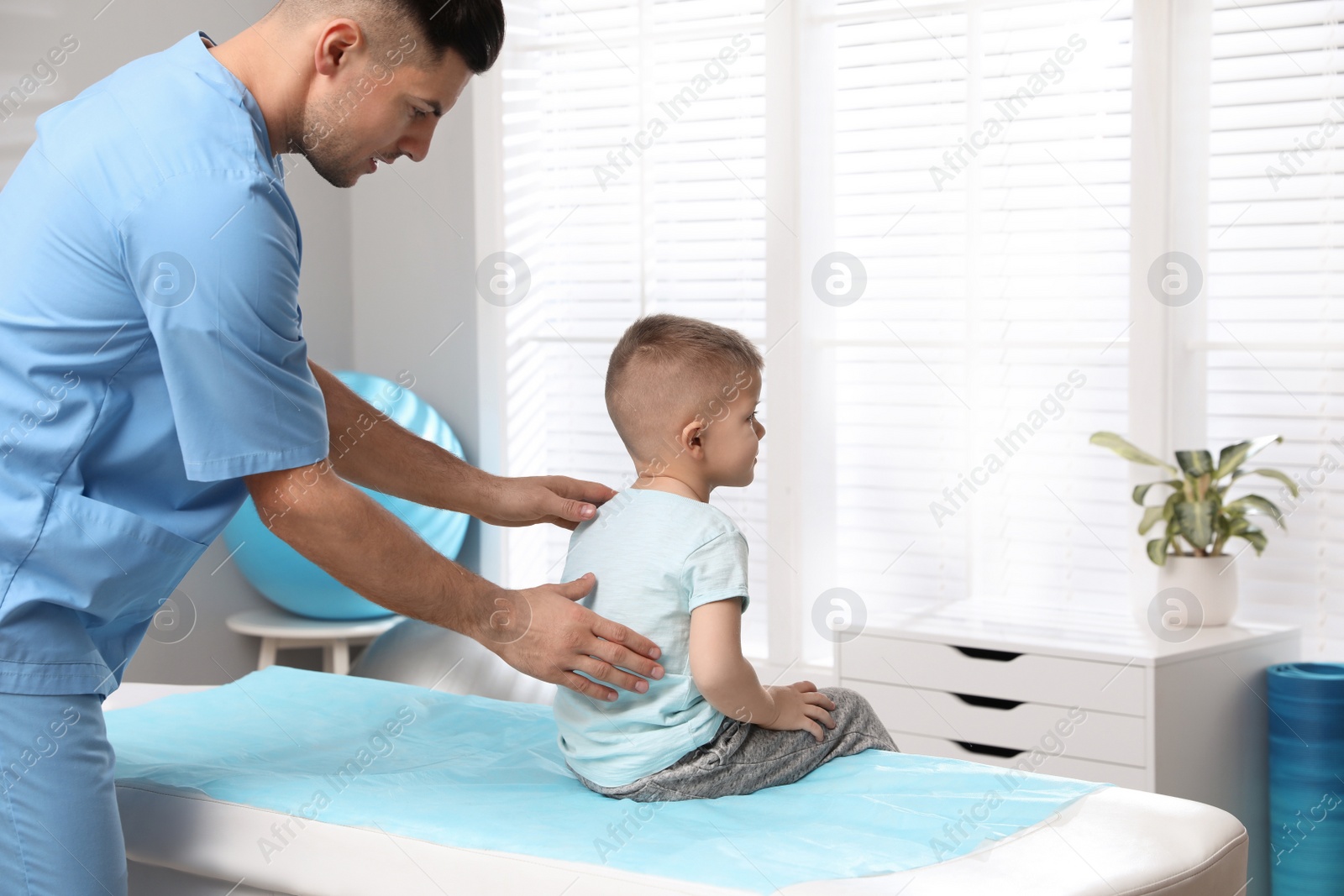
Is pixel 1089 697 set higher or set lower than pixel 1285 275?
lower

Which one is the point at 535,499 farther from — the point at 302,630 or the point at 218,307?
the point at 302,630

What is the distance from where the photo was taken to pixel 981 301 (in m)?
2.66

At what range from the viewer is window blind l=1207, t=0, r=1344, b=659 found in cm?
232

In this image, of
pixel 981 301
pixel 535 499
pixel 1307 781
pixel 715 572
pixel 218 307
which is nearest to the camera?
pixel 218 307

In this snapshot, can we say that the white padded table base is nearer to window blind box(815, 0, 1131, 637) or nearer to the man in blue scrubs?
the man in blue scrubs

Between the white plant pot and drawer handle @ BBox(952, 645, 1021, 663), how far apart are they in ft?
0.96

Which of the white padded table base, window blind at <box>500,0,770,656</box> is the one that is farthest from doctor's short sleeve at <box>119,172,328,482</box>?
window blind at <box>500,0,770,656</box>

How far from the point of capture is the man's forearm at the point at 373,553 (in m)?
1.17

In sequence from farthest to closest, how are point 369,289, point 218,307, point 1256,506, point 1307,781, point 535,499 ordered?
point 369,289 → point 1256,506 → point 1307,781 → point 535,499 → point 218,307

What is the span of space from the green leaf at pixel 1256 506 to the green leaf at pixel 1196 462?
0.26 feet

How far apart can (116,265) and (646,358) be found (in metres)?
0.58

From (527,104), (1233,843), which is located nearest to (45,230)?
(1233,843)

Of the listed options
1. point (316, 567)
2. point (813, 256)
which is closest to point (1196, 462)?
point (813, 256)

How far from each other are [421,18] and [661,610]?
0.67 meters
